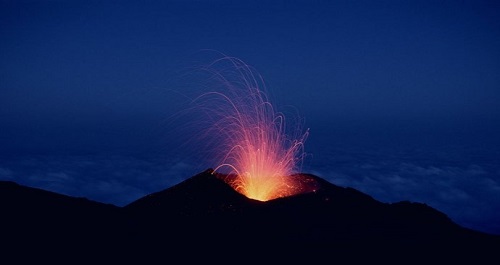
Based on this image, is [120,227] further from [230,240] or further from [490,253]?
[490,253]

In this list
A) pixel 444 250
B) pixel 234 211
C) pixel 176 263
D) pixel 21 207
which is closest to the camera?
pixel 176 263

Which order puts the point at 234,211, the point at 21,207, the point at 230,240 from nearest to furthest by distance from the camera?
the point at 21,207
the point at 230,240
the point at 234,211

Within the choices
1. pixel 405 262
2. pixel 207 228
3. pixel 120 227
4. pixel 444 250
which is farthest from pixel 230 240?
pixel 444 250

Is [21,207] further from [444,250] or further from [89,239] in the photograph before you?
[444,250]

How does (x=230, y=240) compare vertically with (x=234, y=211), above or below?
below

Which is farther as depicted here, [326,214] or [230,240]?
[326,214]

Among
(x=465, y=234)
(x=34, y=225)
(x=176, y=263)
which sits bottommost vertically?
(x=176, y=263)
